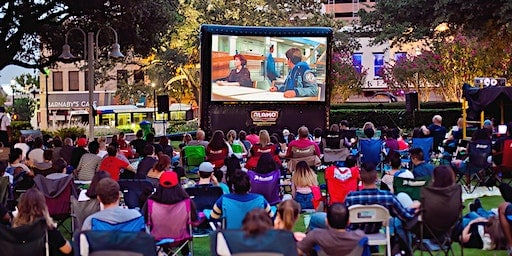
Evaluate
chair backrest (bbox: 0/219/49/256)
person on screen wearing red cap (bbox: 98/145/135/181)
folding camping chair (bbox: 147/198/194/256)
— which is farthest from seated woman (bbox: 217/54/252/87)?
chair backrest (bbox: 0/219/49/256)

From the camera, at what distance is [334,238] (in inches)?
211

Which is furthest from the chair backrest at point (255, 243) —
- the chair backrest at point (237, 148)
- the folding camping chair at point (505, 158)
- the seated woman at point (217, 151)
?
the chair backrest at point (237, 148)

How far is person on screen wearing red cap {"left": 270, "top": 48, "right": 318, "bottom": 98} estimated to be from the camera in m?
21.0

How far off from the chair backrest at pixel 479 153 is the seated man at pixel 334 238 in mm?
7283

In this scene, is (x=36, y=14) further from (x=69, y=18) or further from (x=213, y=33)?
(x=213, y=33)

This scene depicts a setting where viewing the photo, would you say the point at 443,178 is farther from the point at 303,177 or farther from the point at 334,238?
the point at 303,177

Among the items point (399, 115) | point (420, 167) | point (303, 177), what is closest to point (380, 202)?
point (420, 167)

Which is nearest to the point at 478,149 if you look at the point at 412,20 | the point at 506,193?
the point at 506,193

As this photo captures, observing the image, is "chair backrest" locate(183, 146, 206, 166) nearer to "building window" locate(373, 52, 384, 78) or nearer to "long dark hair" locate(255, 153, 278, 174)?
"long dark hair" locate(255, 153, 278, 174)

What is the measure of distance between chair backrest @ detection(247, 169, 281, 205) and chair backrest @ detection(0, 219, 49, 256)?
151 inches

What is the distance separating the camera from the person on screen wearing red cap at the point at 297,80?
2105 cm

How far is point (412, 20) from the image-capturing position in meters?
25.3

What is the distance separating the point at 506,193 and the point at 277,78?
14250mm

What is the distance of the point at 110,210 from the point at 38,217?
590 millimetres
